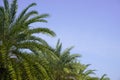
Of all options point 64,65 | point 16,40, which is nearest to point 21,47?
point 16,40

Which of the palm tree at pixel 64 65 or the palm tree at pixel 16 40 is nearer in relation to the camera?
the palm tree at pixel 16 40

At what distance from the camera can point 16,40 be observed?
15531 millimetres

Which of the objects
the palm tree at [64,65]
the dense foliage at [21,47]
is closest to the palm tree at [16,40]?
the dense foliage at [21,47]

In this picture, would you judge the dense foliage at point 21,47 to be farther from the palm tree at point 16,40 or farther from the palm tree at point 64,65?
the palm tree at point 64,65

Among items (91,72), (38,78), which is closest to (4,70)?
(38,78)

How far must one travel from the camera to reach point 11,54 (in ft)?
49.6

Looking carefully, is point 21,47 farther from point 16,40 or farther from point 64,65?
point 64,65

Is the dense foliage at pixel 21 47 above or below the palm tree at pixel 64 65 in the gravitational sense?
below

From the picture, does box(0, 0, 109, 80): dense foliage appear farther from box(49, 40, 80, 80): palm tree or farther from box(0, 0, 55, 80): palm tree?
box(49, 40, 80, 80): palm tree

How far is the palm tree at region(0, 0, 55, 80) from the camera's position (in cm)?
1400

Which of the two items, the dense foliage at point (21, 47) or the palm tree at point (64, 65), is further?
the palm tree at point (64, 65)

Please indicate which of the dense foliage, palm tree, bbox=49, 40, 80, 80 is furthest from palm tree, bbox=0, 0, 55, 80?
palm tree, bbox=49, 40, 80, 80

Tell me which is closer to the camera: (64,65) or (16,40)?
(16,40)

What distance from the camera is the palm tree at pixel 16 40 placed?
14000 millimetres
